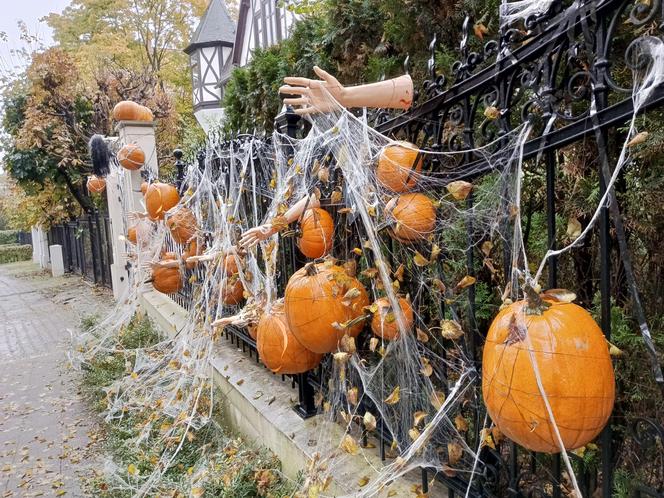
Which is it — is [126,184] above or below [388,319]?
above

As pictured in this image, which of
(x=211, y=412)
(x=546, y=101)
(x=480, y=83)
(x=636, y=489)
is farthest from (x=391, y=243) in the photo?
(x=211, y=412)

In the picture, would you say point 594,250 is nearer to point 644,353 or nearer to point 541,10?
point 644,353

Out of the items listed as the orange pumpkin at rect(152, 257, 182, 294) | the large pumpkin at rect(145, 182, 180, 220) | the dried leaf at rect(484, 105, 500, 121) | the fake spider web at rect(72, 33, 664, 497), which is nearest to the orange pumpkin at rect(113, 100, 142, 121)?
the large pumpkin at rect(145, 182, 180, 220)

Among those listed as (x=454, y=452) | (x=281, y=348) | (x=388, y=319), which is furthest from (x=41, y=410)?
(x=454, y=452)

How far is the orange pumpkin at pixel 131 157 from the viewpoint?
22.3 feet

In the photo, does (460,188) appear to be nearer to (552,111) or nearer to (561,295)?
(552,111)

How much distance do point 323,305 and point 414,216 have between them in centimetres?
65

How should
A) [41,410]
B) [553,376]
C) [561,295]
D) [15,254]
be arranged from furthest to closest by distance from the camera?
[15,254] → [41,410] → [561,295] → [553,376]

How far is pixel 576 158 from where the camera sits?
212 centimetres

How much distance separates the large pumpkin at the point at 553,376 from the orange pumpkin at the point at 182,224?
387 cm

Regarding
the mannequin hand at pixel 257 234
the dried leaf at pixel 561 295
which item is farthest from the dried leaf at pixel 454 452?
the mannequin hand at pixel 257 234

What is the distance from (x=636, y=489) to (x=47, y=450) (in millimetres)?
4949

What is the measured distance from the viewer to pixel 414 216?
195 centimetres

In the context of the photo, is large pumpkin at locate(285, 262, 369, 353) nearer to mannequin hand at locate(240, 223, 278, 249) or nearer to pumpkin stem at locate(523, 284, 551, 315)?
mannequin hand at locate(240, 223, 278, 249)
